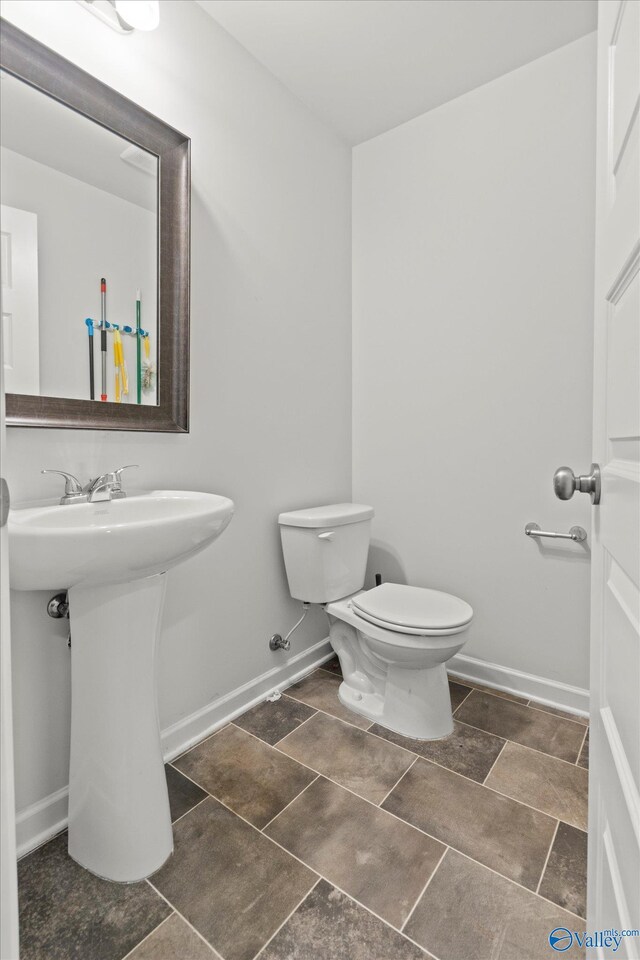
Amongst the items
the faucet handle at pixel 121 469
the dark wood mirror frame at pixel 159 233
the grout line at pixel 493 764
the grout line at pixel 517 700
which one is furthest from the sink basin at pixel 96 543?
the grout line at pixel 517 700

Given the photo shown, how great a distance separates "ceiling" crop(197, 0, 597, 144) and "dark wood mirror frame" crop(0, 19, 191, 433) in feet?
1.90

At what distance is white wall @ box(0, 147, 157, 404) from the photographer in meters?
1.23

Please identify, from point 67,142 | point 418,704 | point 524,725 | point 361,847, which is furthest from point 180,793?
point 67,142

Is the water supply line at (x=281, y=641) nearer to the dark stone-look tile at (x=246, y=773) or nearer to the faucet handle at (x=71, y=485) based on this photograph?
the dark stone-look tile at (x=246, y=773)

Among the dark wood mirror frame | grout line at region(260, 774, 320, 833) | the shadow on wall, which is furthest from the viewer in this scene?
the shadow on wall

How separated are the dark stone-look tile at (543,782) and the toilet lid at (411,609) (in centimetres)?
45

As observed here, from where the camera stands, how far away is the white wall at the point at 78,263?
123 cm

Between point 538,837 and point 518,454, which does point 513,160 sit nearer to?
point 518,454

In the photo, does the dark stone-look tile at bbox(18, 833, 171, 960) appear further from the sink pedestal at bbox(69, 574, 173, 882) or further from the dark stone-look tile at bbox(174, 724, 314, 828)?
the dark stone-look tile at bbox(174, 724, 314, 828)

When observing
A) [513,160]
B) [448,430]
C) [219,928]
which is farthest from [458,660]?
[513,160]

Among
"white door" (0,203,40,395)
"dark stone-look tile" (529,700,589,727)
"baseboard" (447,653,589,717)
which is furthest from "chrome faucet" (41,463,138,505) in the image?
"dark stone-look tile" (529,700,589,727)

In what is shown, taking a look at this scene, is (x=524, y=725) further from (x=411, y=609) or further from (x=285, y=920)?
(x=285, y=920)

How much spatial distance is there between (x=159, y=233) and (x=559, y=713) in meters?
2.14

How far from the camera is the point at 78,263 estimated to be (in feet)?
4.28
